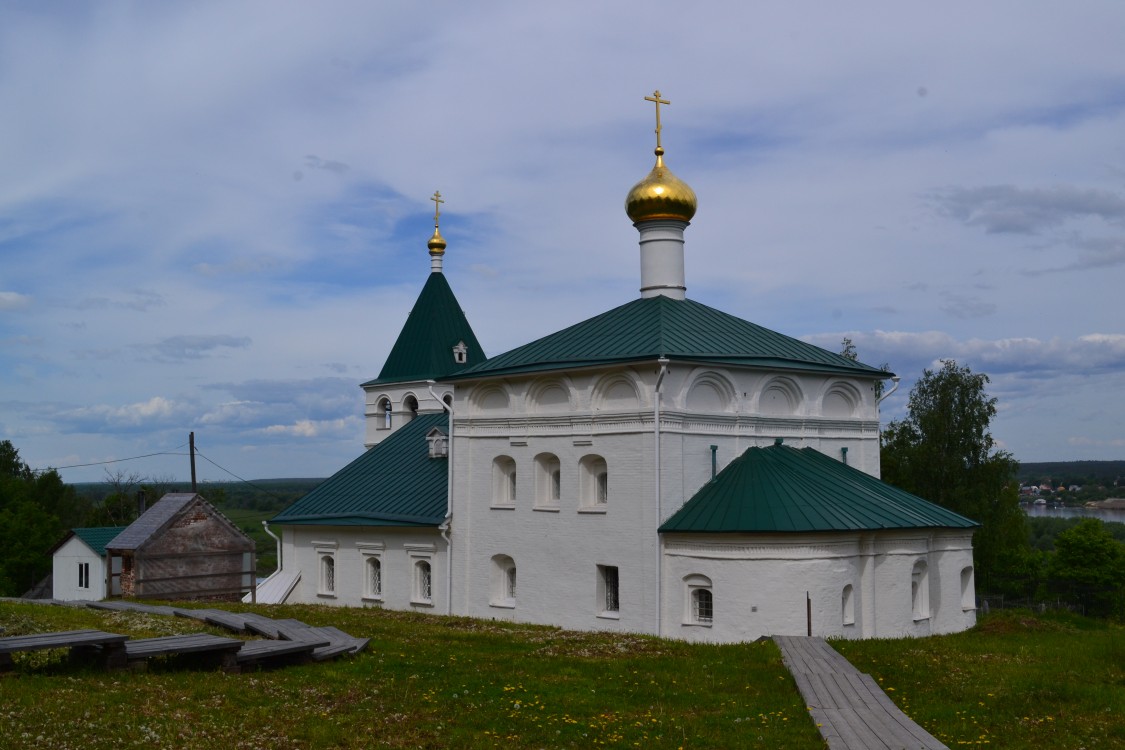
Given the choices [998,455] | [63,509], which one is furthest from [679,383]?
[63,509]

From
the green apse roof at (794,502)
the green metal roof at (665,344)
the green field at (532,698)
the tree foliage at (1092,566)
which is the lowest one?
the tree foliage at (1092,566)

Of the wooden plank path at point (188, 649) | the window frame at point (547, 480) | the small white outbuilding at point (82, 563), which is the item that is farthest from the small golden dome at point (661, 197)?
the small white outbuilding at point (82, 563)

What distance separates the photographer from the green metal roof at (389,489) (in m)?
23.8

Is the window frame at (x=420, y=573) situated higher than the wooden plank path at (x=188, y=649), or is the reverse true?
the wooden plank path at (x=188, y=649)

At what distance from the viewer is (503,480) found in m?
21.8

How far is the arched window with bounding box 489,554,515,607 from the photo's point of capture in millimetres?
21438

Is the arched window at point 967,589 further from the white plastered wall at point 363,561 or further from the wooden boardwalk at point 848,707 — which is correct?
the white plastered wall at point 363,561

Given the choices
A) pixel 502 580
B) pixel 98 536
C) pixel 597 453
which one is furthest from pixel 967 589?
pixel 98 536

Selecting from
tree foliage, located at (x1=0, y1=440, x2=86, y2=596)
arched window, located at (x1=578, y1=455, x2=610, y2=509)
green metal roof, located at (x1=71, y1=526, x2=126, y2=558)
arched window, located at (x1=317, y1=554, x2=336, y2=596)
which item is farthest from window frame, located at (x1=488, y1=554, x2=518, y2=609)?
tree foliage, located at (x1=0, y1=440, x2=86, y2=596)

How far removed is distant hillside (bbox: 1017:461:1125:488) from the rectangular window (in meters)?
110

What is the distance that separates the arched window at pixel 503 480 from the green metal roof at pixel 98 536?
60.3 ft

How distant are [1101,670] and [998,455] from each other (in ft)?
77.9

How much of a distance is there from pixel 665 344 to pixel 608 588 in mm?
4465

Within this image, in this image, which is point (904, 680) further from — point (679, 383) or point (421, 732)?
point (679, 383)
